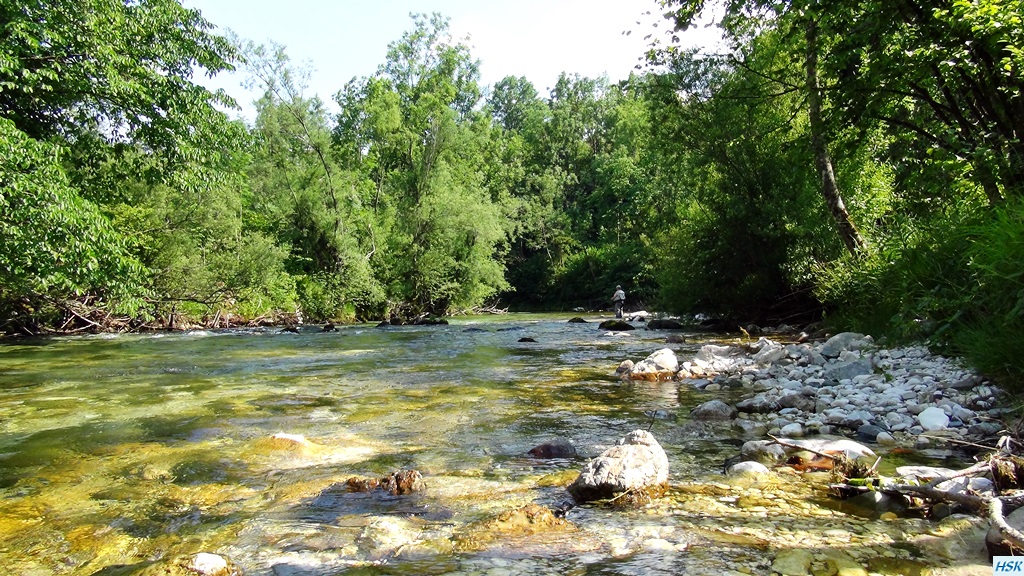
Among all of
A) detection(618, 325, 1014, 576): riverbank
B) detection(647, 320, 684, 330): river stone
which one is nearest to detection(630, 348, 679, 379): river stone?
detection(618, 325, 1014, 576): riverbank

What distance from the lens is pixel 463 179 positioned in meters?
35.5

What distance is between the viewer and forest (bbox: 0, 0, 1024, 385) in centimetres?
743

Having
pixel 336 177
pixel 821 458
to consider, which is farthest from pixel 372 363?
pixel 336 177

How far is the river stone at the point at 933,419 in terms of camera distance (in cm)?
513

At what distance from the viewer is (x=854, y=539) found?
3199 millimetres

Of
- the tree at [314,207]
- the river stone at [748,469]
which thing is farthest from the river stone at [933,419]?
the tree at [314,207]

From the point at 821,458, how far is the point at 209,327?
2357cm

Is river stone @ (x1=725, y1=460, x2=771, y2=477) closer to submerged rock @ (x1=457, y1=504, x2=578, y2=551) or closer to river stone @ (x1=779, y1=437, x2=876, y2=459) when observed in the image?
river stone @ (x1=779, y1=437, x2=876, y2=459)

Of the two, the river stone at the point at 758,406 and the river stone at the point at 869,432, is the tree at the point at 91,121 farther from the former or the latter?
the river stone at the point at 869,432

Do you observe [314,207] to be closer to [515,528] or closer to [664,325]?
[664,325]

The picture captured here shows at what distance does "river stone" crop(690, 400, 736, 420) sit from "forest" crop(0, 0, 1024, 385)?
220 centimetres

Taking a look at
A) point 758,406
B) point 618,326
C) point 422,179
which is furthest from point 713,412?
point 422,179

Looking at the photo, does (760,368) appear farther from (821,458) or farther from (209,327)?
(209,327)

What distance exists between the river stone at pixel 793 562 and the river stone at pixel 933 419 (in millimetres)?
2868
